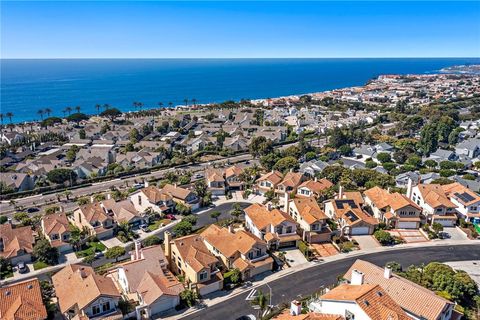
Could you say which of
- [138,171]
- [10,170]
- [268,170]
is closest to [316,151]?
[268,170]

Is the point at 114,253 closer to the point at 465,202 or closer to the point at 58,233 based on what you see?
the point at 58,233

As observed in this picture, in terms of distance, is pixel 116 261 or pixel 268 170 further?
pixel 268 170

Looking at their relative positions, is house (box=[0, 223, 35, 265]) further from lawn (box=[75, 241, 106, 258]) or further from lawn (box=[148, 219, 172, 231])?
lawn (box=[148, 219, 172, 231])

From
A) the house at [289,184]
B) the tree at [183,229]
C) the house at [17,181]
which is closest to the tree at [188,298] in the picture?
the tree at [183,229]

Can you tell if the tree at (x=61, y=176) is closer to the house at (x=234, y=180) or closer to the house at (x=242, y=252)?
the house at (x=234, y=180)

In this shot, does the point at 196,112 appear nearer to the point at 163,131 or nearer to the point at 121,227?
the point at 163,131
